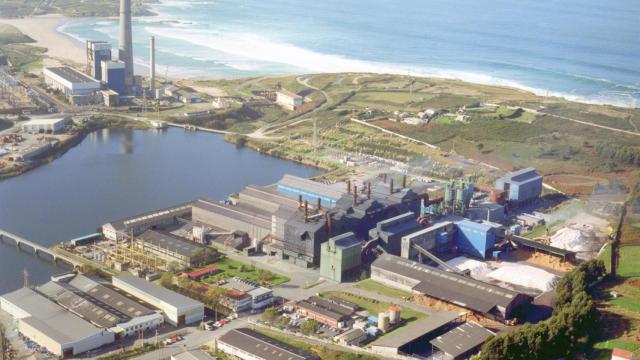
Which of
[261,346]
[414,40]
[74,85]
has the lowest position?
[261,346]

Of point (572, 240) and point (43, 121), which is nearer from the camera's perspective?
point (572, 240)

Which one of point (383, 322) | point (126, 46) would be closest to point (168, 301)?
point (383, 322)

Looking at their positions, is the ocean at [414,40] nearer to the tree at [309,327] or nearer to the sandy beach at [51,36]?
the sandy beach at [51,36]

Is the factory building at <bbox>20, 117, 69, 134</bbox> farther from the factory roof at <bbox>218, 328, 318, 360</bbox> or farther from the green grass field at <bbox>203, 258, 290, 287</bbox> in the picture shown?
the factory roof at <bbox>218, 328, 318, 360</bbox>

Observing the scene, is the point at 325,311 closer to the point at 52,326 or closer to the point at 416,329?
the point at 416,329

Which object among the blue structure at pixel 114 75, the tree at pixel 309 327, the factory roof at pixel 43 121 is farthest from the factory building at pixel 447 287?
the blue structure at pixel 114 75

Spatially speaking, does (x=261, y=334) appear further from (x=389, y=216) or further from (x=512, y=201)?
(x=512, y=201)
